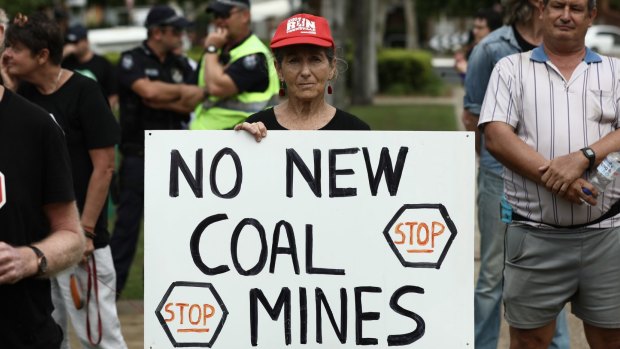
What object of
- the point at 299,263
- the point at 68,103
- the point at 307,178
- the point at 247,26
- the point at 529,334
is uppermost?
the point at 247,26

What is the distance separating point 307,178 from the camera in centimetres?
418

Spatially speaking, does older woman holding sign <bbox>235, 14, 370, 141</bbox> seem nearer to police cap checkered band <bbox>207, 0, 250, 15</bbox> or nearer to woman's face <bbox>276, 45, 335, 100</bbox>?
woman's face <bbox>276, 45, 335, 100</bbox>

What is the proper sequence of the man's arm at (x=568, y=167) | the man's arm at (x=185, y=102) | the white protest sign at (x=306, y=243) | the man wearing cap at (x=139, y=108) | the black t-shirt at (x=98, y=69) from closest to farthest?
the white protest sign at (x=306, y=243) → the man's arm at (x=568, y=167) → the man's arm at (x=185, y=102) → the man wearing cap at (x=139, y=108) → the black t-shirt at (x=98, y=69)

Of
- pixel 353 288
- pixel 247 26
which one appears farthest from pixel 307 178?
pixel 247 26

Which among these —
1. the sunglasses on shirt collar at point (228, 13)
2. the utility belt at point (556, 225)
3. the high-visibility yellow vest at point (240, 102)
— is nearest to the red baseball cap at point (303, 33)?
the utility belt at point (556, 225)

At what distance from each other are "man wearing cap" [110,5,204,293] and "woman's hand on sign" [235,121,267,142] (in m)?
3.75

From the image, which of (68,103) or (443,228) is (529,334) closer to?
(443,228)

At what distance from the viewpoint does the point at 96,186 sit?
18.7 ft

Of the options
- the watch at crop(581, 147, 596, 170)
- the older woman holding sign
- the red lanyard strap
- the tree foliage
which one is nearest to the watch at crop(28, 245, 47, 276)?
the older woman holding sign

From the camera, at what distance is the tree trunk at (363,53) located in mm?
27594

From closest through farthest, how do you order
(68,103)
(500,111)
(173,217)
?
(173,217) < (500,111) < (68,103)

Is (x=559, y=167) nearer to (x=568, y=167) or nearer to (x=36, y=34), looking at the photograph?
(x=568, y=167)

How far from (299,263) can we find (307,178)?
0.30 meters

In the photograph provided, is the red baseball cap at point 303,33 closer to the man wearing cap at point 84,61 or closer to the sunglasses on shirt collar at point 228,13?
the sunglasses on shirt collar at point 228,13
